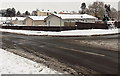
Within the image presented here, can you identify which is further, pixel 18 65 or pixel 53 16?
pixel 53 16

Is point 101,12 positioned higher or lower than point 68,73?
higher

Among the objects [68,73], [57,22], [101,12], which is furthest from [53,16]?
[68,73]

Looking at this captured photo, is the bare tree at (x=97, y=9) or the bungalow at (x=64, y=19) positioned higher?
the bare tree at (x=97, y=9)

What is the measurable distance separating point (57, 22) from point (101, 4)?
155 ft

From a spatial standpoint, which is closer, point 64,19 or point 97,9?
point 64,19

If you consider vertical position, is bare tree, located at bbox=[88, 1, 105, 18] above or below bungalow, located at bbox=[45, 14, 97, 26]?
above

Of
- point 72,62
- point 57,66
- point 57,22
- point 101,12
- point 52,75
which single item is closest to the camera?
point 52,75

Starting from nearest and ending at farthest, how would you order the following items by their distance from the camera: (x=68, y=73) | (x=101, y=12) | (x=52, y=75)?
(x=52, y=75) < (x=68, y=73) < (x=101, y=12)

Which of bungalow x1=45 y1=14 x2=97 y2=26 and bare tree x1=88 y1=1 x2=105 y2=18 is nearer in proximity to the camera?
bungalow x1=45 y1=14 x2=97 y2=26

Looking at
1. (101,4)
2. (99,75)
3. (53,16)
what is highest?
(101,4)

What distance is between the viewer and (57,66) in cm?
901

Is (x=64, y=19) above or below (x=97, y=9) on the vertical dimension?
below

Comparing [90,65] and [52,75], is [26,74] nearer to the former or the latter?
[52,75]

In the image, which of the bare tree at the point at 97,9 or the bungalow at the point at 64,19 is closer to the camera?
the bungalow at the point at 64,19
